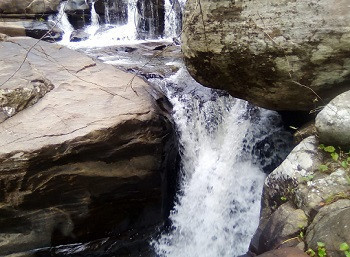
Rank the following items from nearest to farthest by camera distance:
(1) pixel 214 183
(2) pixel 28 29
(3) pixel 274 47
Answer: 1. (3) pixel 274 47
2. (1) pixel 214 183
3. (2) pixel 28 29

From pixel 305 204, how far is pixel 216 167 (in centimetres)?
180

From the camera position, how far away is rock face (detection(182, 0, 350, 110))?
3371mm

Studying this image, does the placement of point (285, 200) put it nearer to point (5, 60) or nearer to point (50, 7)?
point (5, 60)

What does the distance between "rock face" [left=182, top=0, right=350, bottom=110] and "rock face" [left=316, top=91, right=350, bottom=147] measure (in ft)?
1.25

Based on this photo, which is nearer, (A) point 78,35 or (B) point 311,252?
(B) point 311,252

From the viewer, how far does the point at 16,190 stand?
3.65 m

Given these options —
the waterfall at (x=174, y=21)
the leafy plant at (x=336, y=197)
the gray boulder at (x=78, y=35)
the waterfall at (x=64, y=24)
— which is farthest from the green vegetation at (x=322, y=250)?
the waterfall at (x=64, y=24)

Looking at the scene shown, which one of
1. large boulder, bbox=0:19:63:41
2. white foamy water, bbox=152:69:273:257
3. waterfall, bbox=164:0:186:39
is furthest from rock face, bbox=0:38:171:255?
waterfall, bbox=164:0:186:39

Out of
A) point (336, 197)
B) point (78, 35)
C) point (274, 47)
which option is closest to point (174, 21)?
point (78, 35)

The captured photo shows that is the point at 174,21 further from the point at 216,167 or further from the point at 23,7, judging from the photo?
the point at 216,167

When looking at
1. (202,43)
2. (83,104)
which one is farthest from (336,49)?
(83,104)

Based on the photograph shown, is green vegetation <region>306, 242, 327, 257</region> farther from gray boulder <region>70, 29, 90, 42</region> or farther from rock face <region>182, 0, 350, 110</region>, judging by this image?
gray boulder <region>70, 29, 90, 42</region>

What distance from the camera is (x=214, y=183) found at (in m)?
4.76

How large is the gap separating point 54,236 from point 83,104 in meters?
1.47
